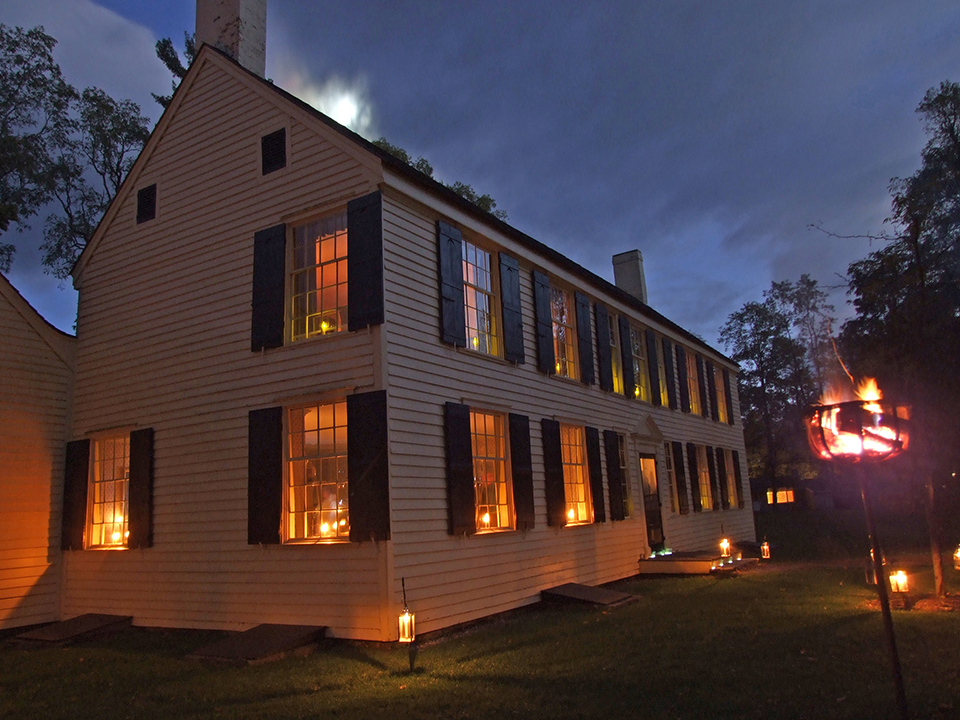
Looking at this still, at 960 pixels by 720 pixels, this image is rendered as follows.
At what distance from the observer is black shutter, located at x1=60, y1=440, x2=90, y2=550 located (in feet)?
36.7

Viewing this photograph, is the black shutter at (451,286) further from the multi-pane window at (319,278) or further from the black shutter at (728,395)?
the black shutter at (728,395)

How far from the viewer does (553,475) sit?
11680mm

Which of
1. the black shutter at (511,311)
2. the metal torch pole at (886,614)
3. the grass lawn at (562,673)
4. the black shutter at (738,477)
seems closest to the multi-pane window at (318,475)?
the grass lawn at (562,673)

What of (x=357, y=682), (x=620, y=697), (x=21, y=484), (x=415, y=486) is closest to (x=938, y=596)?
(x=620, y=697)

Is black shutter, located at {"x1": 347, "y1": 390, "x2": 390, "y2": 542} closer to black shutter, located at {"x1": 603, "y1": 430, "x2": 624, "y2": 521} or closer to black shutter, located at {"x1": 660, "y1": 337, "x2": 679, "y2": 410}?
black shutter, located at {"x1": 603, "y1": 430, "x2": 624, "y2": 521}

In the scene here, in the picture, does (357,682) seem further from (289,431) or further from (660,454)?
(660,454)

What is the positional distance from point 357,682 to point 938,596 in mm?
8099

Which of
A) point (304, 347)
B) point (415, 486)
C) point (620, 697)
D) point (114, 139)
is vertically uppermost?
point (114, 139)

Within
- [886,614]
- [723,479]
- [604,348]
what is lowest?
[886,614]

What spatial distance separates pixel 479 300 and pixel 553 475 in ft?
10.0

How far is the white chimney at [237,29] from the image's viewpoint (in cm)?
1142

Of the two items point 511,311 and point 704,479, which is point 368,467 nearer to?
point 511,311

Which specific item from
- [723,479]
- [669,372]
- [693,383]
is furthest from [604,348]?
[723,479]

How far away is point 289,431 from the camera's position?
940cm
